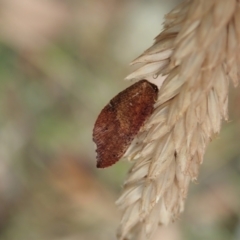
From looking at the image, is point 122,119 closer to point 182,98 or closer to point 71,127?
point 182,98

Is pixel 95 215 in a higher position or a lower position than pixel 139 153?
higher

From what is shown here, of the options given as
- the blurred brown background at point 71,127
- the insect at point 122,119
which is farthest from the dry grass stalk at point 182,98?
the blurred brown background at point 71,127

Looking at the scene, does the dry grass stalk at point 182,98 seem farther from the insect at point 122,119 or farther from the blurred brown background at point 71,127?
the blurred brown background at point 71,127

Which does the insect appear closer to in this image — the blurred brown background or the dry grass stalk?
the dry grass stalk

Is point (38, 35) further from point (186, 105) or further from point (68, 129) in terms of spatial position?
point (186, 105)

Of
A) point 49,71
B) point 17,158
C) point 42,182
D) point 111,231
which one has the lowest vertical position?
point 111,231

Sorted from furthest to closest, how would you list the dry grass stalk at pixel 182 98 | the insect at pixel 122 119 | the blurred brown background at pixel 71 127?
the blurred brown background at pixel 71 127, the insect at pixel 122 119, the dry grass stalk at pixel 182 98

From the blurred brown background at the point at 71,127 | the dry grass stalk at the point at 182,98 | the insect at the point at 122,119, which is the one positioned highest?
the blurred brown background at the point at 71,127

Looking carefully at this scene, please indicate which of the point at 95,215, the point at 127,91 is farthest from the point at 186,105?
the point at 95,215
